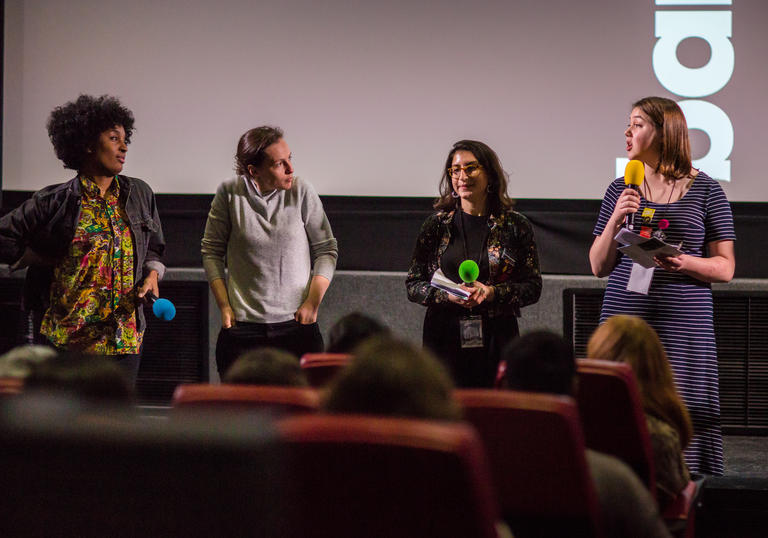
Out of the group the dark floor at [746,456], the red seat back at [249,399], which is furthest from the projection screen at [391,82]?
the red seat back at [249,399]

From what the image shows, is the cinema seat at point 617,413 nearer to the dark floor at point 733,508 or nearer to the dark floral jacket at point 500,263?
the dark floral jacket at point 500,263

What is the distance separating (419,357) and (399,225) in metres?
3.61

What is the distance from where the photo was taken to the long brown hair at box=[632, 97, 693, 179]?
2885 millimetres

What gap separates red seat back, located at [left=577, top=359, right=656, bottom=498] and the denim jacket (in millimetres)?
1760

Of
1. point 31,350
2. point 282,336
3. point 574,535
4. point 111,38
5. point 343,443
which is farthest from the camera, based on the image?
point 111,38

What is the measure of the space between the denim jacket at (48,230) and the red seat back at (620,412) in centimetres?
176

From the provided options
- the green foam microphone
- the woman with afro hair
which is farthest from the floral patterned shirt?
the green foam microphone

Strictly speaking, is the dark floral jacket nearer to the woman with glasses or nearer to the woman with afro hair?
the woman with glasses

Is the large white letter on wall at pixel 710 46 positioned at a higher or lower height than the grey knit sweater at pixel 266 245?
higher

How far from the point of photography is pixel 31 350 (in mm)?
1732

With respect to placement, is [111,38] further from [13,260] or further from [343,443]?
[343,443]

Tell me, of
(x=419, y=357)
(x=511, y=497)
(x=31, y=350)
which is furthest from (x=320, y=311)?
(x=419, y=357)

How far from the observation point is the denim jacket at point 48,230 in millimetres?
2822

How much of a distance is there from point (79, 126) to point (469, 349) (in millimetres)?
1542
